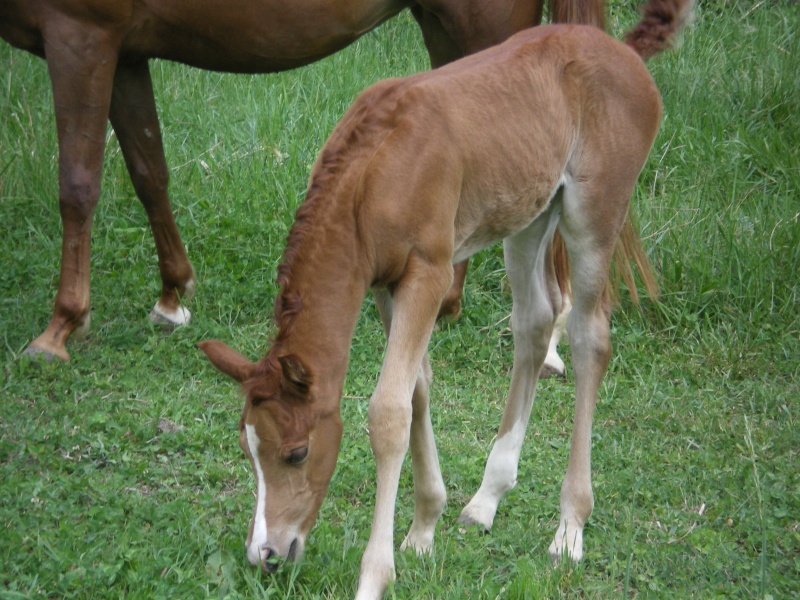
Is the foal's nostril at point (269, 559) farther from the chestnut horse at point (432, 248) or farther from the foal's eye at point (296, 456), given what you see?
the foal's eye at point (296, 456)

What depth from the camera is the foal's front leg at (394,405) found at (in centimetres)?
303

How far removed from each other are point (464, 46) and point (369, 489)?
7.37 ft

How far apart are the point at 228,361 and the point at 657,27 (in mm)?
2316

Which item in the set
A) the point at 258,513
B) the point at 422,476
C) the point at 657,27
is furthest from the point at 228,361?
the point at 657,27

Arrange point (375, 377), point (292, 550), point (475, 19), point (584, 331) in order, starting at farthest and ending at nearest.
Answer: point (375, 377)
point (475, 19)
point (584, 331)
point (292, 550)

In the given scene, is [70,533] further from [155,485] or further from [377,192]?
[377,192]

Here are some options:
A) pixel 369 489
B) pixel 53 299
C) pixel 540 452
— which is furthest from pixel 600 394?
pixel 53 299

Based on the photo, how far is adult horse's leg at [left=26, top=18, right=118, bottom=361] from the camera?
182 inches

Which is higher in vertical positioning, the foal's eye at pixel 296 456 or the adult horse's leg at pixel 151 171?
the foal's eye at pixel 296 456

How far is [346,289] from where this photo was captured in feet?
10.1

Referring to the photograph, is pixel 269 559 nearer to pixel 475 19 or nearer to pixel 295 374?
pixel 295 374

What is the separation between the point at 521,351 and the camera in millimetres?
3908

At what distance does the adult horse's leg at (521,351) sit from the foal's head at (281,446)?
90 centimetres

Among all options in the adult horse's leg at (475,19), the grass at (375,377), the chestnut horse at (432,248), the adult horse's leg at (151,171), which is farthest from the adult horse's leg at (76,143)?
the chestnut horse at (432,248)
